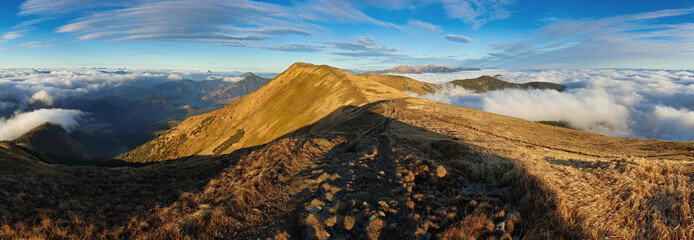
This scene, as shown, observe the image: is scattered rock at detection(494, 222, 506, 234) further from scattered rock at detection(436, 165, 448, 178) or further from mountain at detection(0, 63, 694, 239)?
scattered rock at detection(436, 165, 448, 178)

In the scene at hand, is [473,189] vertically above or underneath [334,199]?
above

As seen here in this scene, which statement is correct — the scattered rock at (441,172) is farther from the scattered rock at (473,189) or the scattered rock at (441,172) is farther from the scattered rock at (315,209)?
the scattered rock at (315,209)

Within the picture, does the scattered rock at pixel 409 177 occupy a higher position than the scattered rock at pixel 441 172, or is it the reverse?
the scattered rock at pixel 441 172

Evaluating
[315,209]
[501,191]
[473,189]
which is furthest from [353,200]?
[501,191]

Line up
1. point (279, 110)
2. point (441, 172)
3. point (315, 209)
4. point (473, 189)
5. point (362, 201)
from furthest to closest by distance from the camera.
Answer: point (279, 110), point (441, 172), point (473, 189), point (362, 201), point (315, 209)

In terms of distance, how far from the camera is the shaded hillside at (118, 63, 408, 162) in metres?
81.4

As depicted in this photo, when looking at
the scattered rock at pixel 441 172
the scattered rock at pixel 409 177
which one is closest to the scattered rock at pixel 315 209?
the scattered rock at pixel 409 177

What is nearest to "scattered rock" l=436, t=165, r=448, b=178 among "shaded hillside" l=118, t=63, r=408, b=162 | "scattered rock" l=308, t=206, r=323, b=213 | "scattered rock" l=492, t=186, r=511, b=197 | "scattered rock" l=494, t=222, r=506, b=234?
"scattered rock" l=492, t=186, r=511, b=197

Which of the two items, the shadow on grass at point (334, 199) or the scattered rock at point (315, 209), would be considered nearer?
the shadow on grass at point (334, 199)

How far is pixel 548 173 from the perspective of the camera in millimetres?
10812

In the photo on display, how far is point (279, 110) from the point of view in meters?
112

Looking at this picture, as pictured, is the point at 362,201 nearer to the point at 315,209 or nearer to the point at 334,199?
the point at 334,199

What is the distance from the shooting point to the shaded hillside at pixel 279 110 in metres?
81.4

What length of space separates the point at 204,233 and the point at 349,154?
10.9m
